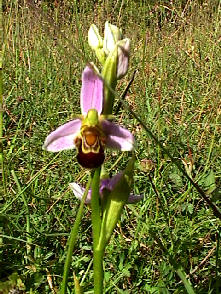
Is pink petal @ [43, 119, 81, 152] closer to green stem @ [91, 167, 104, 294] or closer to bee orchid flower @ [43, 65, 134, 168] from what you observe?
bee orchid flower @ [43, 65, 134, 168]

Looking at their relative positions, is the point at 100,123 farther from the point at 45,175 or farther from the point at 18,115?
the point at 18,115

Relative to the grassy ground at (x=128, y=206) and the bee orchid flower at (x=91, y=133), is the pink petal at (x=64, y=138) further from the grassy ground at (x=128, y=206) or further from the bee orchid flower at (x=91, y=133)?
the grassy ground at (x=128, y=206)

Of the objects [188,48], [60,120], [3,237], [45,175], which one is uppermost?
[188,48]

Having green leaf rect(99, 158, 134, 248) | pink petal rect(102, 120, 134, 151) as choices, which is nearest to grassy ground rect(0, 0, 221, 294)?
green leaf rect(99, 158, 134, 248)

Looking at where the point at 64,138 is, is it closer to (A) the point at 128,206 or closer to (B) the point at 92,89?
(B) the point at 92,89

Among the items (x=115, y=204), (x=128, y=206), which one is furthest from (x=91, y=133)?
(x=128, y=206)

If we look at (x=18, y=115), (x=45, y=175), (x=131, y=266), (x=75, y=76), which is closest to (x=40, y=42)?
(x=75, y=76)

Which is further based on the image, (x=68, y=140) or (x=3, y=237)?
(x=3, y=237)
